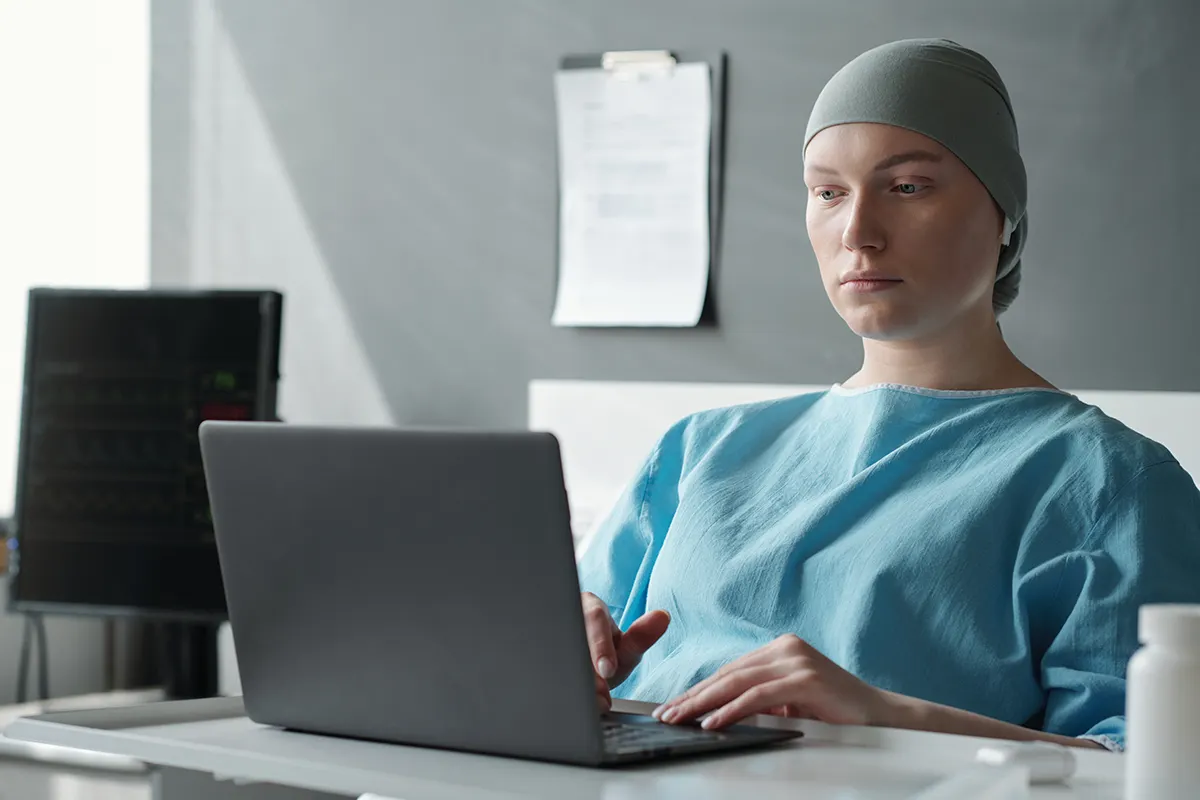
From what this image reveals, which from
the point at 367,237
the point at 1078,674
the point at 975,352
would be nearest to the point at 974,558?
the point at 1078,674

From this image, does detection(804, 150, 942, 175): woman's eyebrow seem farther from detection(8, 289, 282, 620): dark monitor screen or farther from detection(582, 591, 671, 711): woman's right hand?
detection(8, 289, 282, 620): dark monitor screen

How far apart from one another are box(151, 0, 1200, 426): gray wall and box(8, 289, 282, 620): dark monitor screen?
320 mm

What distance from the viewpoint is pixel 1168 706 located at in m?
0.59

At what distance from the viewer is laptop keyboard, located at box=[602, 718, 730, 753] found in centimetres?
81

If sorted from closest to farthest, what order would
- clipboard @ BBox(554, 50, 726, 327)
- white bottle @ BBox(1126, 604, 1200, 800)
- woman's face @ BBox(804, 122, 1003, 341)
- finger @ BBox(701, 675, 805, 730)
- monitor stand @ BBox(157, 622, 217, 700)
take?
white bottle @ BBox(1126, 604, 1200, 800), finger @ BBox(701, 675, 805, 730), woman's face @ BBox(804, 122, 1003, 341), clipboard @ BBox(554, 50, 726, 327), monitor stand @ BBox(157, 622, 217, 700)

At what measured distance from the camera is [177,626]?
261 cm

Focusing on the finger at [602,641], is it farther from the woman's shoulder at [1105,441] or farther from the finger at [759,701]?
the woman's shoulder at [1105,441]

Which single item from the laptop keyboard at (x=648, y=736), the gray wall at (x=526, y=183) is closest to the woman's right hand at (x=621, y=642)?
the laptop keyboard at (x=648, y=736)

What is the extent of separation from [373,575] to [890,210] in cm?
69

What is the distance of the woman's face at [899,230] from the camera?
4.39ft

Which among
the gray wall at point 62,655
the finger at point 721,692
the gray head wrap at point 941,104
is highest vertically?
the gray head wrap at point 941,104

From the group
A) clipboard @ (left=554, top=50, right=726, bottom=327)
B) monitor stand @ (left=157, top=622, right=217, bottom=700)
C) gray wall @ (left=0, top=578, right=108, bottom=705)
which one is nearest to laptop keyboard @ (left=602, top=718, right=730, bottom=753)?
clipboard @ (left=554, top=50, right=726, bottom=327)

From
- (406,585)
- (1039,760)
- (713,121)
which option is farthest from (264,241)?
(1039,760)

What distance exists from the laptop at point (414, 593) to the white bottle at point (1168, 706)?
272 millimetres
